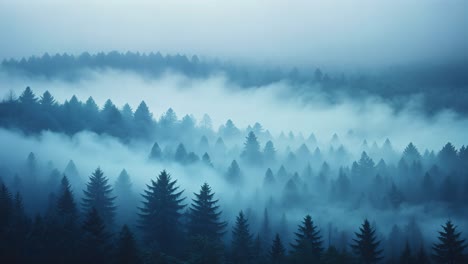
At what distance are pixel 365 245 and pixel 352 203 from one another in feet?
105

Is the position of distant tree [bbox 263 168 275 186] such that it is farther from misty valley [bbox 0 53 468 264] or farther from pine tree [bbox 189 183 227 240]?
pine tree [bbox 189 183 227 240]

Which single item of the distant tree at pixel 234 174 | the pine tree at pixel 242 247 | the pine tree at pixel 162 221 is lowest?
the pine tree at pixel 242 247

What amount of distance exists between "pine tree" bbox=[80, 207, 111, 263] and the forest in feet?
0.40

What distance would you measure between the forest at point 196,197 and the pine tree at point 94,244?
0.40ft

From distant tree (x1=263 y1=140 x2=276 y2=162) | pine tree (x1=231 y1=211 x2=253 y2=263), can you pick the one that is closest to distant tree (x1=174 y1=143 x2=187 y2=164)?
distant tree (x1=263 y1=140 x2=276 y2=162)

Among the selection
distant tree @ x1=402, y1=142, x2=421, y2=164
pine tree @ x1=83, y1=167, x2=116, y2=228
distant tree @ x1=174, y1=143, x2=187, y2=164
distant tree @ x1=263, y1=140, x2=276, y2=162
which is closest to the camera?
pine tree @ x1=83, y1=167, x2=116, y2=228

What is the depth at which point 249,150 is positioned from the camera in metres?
129

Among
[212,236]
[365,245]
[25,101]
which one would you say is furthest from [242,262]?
[25,101]

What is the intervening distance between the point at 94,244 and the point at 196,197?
102 ft

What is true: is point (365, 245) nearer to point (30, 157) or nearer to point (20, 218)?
point (20, 218)

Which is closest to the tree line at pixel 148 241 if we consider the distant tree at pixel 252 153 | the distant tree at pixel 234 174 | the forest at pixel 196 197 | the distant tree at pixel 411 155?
the forest at pixel 196 197

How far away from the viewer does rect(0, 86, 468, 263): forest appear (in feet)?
210

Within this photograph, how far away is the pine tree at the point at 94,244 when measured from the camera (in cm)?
5975

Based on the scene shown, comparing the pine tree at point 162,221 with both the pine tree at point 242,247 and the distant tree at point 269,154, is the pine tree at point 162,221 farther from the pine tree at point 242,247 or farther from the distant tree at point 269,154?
the distant tree at point 269,154
